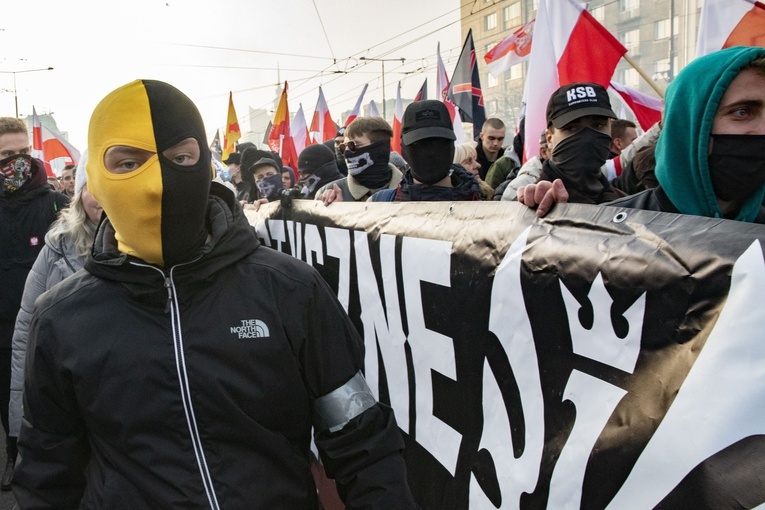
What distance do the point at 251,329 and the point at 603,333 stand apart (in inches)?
33.8

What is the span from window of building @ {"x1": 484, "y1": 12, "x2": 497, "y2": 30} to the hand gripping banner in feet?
176

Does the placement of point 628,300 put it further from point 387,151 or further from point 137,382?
point 387,151

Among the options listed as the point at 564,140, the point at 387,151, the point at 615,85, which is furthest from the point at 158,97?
the point at 615,85

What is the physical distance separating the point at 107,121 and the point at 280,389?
2.57ft

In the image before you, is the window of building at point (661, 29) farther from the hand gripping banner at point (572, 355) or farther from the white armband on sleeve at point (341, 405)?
the white armband on sleeve at point (341, 405)

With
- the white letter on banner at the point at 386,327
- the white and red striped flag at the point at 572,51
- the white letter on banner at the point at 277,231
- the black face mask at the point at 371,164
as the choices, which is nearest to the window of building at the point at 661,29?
the white and red striped flag at the point at 572,51

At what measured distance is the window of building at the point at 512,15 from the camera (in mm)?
47150

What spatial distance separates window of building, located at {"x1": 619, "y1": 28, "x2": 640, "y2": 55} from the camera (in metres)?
35.8

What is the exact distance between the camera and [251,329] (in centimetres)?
157

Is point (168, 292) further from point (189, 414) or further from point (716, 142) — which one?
point (716, 142)

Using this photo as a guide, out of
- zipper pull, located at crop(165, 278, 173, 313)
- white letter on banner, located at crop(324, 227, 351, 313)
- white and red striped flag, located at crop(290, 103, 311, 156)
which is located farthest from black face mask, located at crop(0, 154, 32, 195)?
white and red striped flag, located at crop(290, 103, 311, 156)

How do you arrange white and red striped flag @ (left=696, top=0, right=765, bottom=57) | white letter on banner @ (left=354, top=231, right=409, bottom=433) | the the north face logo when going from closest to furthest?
the the north face logo, white letter on banner @ (left=354, top=231, right=409, bottom=433), white and red striped flag @ (left=696, top=0, right=765, bottom=57)

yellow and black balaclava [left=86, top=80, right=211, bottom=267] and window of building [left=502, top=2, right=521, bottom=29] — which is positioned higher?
window of building [left=502, top=2, right=521, bottom=29]

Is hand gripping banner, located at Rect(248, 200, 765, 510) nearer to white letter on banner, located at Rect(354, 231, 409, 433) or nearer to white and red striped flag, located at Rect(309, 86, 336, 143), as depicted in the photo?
white letter on banner, located at Rect(354, 231, 409, 433)
